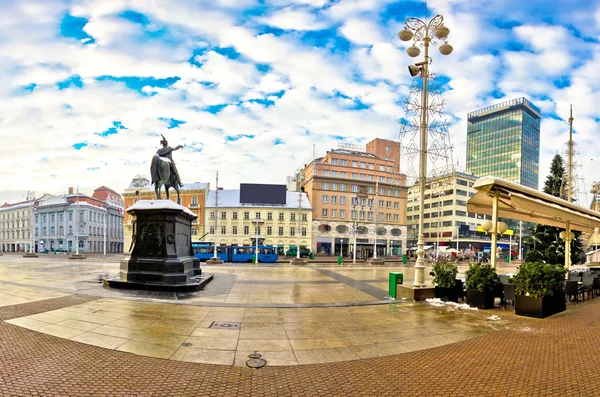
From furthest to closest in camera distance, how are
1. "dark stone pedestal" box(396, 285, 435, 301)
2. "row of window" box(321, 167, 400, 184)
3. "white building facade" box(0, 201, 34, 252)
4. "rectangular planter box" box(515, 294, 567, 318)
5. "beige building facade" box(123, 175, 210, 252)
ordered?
"white building facade" box(0, 201, 34, 252) → "row of window" box(321, 167, 400, 184) → "beige building facade" box(123, 175, 210, 252) → "dark stone pedestal" box(396, 285, 435, 301) → "rectangular planter box" box(515, 294, 567, 318)

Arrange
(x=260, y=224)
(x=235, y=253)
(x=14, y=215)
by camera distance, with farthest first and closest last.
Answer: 1. (x=14, y=215)
2. (x=260, y=224)
3. (x=235, y=253)

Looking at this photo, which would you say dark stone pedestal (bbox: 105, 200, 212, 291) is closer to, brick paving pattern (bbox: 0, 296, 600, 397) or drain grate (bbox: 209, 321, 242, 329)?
drain grate (bbox: 209, 321, 242, 329)

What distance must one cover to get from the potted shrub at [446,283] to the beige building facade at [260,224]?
5380 cm

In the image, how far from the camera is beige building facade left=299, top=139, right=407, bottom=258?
6812 cm

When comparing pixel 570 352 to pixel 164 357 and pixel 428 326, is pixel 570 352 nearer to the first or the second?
pixel 428 326

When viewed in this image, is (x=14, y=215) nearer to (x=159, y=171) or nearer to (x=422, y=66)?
(x=159, y=171)

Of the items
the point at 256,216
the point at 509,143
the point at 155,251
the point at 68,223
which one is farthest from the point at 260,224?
the point at 509,143

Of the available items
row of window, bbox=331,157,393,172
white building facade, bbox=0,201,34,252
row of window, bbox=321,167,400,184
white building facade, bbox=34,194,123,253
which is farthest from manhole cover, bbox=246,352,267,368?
white building facade, bbox=0,201,34,252

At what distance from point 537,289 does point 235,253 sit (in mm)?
A: 38450

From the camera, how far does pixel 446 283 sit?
11.7m

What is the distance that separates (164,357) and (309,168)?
68552mm

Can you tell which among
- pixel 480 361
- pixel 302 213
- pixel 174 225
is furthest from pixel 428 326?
pixel 302 213

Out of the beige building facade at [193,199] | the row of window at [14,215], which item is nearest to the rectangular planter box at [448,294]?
the beige building facade at [193,199]

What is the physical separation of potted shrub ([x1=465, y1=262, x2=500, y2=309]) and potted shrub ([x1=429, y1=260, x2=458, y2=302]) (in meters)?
0.64
